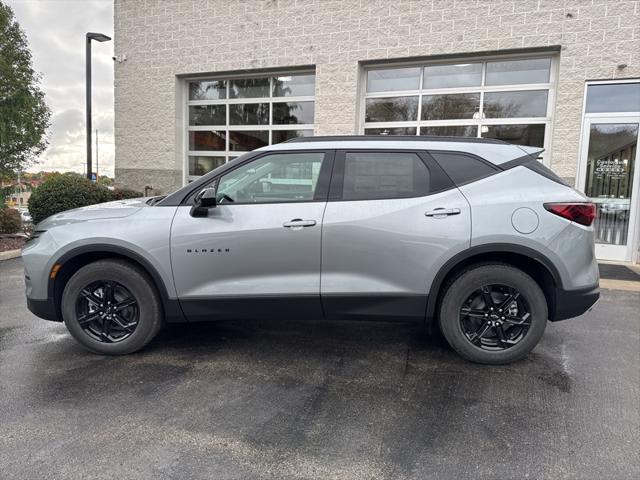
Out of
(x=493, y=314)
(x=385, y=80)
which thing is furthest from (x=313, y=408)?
(x=385, y=80)

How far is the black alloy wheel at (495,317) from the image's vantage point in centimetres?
363

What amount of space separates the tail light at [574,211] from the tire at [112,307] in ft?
10.6

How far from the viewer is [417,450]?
257cm

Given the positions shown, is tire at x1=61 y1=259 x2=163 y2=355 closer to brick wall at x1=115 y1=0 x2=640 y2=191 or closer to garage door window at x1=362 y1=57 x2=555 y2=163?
brick wall at x1=115 y1=0 x2=640 y2=191

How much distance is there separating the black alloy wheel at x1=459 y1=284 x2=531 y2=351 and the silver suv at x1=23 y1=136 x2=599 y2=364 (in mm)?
11

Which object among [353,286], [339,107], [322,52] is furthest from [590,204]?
[322,52]

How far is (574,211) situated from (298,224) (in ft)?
6.98

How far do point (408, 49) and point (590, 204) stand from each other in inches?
266

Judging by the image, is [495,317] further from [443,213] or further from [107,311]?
[107,311]

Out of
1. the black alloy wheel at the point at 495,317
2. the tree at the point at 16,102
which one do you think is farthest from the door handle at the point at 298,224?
the tree at the point at 16,102

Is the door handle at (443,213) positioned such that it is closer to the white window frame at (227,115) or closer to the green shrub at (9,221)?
the white window frame at (227,115)

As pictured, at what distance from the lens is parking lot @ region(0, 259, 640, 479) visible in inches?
96.1

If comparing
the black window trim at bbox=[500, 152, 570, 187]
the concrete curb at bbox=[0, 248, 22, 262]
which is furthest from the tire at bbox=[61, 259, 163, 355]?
the concrete curb at bbox=[0, 248, 22, 262]

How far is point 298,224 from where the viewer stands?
3.58 meters
